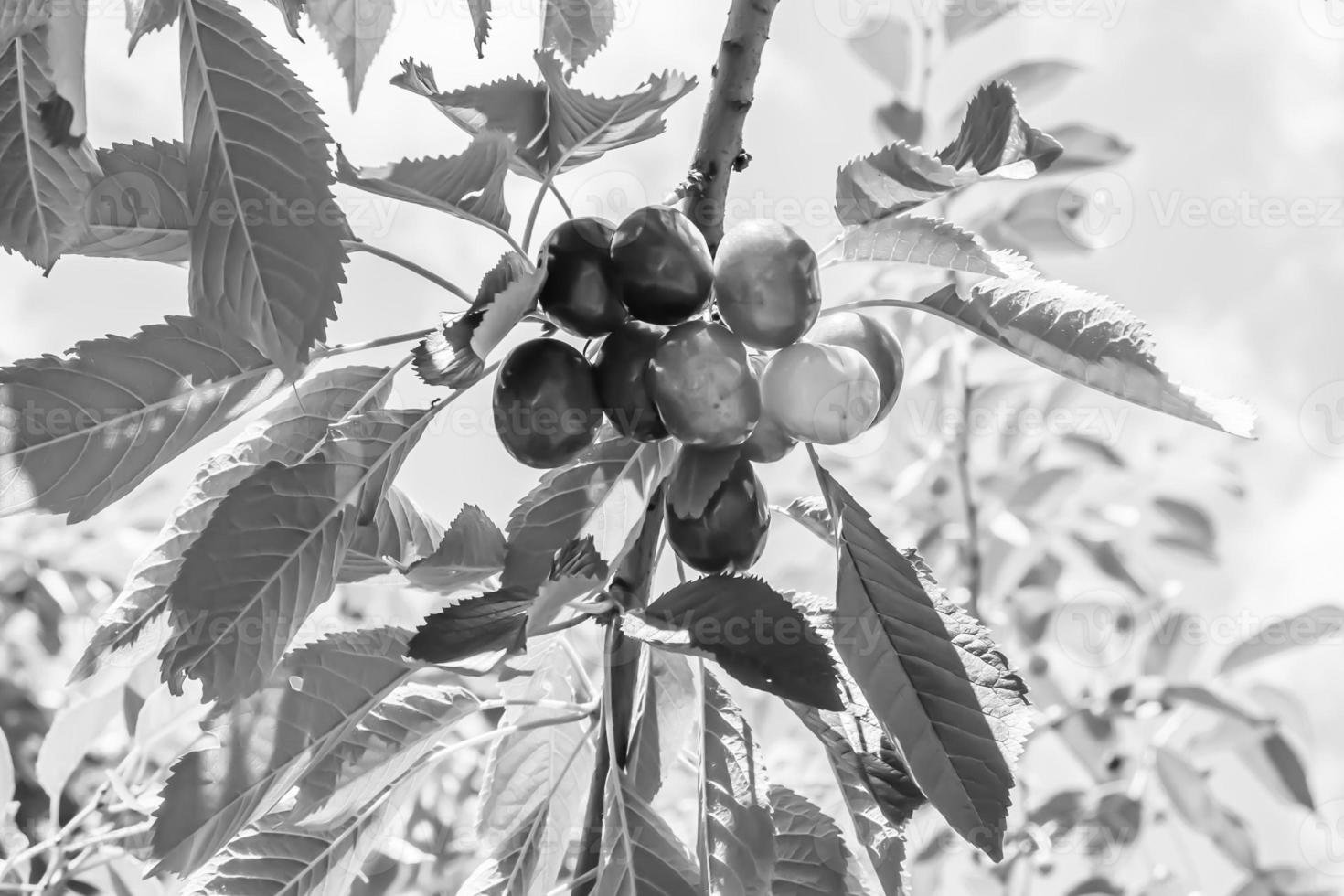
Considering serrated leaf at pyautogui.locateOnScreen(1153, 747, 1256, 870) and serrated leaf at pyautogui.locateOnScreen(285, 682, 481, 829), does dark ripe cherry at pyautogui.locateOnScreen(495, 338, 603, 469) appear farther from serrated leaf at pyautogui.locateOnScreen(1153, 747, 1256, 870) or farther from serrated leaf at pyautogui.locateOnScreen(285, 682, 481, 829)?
serrated leaf at pyautogui.locateOnScreen(1153, 747, 1256, 870)

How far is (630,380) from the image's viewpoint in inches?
35.4

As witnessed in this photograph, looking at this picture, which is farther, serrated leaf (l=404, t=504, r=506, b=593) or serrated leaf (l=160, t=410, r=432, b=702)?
serrated leaf (l=404, t=504, r=506, b=593)

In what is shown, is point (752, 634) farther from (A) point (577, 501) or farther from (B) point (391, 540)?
(B) point (391, 540)

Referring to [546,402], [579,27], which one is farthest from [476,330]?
[579,27]

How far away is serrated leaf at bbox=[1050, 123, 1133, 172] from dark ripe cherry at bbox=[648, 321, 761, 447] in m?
1.44

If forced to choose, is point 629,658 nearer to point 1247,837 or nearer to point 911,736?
point 911,736

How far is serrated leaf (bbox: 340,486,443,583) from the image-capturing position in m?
0.94

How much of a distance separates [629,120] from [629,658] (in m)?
0.47

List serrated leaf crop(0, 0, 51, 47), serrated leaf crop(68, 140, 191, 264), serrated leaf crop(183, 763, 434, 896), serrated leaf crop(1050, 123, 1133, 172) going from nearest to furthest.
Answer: serrated leaf crop(0, 0, 51, 47) < serrated leaf crop(68, 140, 191, 264) < serrated leaf crop(183, 763, 434, 896) < serrated leaf crop(1050, 123, 1133, 172)

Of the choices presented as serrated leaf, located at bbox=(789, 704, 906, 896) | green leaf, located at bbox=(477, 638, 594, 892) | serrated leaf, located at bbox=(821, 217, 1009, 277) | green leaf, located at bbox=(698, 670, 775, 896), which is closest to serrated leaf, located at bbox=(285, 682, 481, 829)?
green leaf, located at bbox=(477, 638, 594, 892)

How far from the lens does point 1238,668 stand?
2.30 meters

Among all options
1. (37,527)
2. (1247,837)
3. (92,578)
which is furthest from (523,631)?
(37,527)

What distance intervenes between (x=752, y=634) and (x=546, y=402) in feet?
0.88

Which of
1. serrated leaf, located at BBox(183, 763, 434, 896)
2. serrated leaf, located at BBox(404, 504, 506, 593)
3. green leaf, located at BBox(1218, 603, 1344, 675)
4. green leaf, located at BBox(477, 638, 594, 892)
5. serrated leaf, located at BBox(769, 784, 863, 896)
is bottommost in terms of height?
serrated leaf, located at BBox(183, 763, 434, 896)
